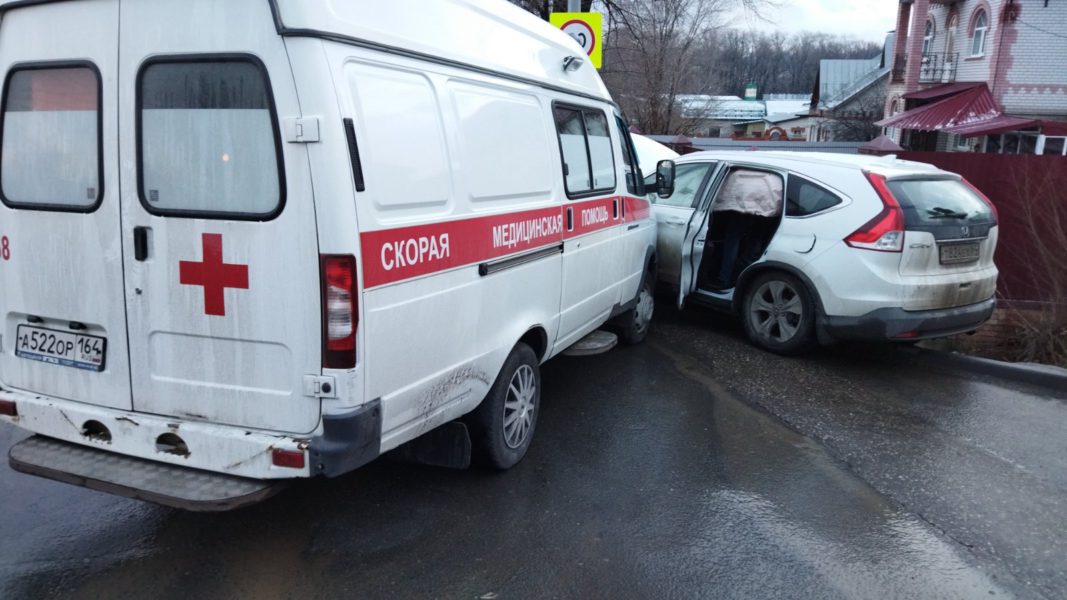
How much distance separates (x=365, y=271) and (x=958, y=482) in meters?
3.64

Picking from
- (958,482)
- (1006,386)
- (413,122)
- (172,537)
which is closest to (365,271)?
(413,122)

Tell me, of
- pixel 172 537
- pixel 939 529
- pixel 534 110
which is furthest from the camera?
pixel 534 110

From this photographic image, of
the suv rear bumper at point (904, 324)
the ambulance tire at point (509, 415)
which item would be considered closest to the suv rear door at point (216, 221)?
the ambulance tire at point (509, 415)

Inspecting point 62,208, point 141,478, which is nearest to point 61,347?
point 62,208

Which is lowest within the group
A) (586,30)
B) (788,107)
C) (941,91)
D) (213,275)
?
(213,275)

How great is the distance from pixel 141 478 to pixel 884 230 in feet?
17.6

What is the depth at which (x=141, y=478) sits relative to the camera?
330 centimetres

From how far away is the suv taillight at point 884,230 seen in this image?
20.4ft

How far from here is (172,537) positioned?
385cm

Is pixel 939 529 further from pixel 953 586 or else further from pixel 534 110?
pixel 534 110

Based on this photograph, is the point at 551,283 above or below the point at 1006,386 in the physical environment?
above

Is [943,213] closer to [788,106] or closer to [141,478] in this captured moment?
[141,478]

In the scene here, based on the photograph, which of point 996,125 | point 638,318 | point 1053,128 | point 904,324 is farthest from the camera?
point 1053,128

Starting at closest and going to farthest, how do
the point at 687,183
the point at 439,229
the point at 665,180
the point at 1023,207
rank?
the point at 439,229
the point at 665,180
the point at 687,183
the point at 1023,207
